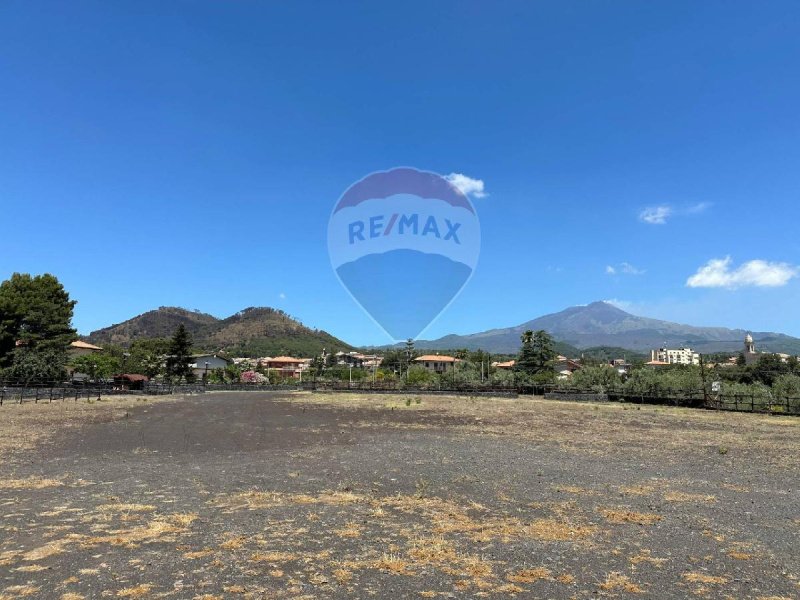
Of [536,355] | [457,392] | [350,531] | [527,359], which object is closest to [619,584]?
[350,531]

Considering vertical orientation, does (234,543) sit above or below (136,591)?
below

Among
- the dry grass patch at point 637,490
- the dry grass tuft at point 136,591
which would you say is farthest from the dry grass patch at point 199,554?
the dry grass patch at point 637,490

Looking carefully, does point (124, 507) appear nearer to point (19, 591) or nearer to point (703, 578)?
point (19, 591)

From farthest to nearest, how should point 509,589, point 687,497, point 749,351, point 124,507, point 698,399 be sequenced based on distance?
1. point 749,351
2. point 698,399
3. point 687,497
4. point 124,507
5. point 509,589

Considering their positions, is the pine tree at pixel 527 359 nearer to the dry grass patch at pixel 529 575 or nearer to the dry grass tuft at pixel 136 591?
the dry grass patch at pixel 529 575

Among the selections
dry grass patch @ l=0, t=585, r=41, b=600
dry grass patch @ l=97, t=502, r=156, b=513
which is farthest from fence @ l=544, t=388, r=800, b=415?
dry grass patch @ l=0, t=585, r=41, b=600

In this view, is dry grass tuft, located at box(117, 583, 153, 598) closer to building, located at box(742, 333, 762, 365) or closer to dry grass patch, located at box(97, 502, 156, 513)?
dry grass patch, located at box(97, 502, 156, 513)
